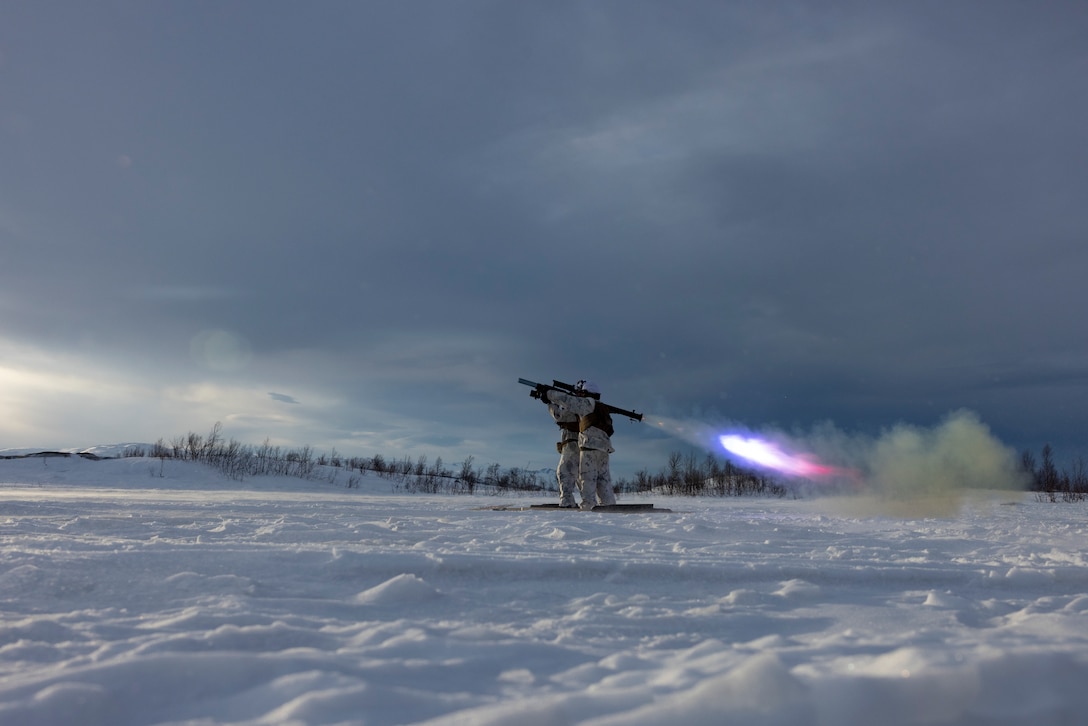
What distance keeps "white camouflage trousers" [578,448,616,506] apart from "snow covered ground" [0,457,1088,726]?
6.05 metres

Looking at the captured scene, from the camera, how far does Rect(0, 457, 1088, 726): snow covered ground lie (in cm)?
205

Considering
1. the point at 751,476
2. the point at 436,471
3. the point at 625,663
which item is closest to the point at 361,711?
the point at 625,663

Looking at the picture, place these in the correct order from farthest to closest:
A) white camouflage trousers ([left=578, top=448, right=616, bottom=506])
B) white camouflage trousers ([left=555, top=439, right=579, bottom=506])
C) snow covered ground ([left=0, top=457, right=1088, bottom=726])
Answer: white camouflage trousers ([left=555, top=439, right=579, bottom=506]) → white camouflage trousers ([left=578, top=448, right=616, bottom=506]) → snow covered ground ([left=0, top=457, right=1088, bottom=726])

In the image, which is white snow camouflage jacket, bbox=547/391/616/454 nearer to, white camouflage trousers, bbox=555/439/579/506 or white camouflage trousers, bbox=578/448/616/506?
white camouflage trousers, bbox=578/448/616/506

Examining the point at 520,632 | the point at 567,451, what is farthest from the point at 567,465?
the point at 520,632

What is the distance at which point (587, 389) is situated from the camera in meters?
12.5

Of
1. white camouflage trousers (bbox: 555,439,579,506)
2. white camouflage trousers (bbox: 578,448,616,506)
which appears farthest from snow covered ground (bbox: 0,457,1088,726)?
white camouflage trousers (bbox: 555,439,579,506)

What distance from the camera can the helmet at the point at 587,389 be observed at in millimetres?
12443

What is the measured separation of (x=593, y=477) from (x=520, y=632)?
9192 mm

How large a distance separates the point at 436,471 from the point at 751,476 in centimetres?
1966

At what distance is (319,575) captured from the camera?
13.1ft

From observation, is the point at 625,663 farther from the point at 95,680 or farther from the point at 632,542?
the point at 632,542

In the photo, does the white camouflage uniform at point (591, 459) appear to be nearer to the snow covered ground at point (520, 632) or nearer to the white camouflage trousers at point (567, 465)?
the white camouflage trousers at point (567, 465)

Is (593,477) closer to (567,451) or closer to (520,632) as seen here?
(567,451)
